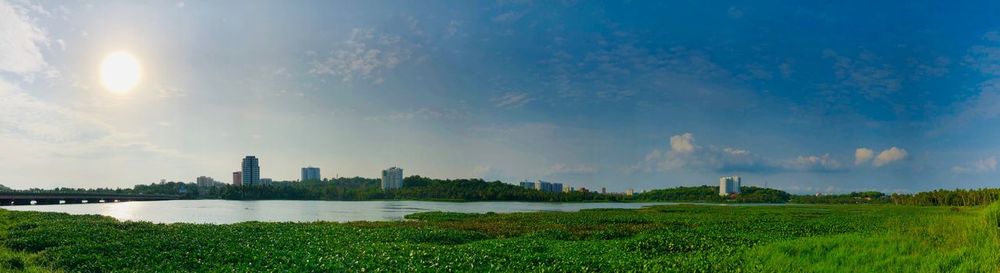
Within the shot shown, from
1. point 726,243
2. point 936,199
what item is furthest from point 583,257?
point 936,199

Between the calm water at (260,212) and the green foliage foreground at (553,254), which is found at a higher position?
the green foliage foreground at (553,254)

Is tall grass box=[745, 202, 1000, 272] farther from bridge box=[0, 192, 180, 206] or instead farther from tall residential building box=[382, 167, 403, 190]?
tall residential building box=[382, 167, 403, 190]

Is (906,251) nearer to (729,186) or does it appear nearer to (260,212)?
(260,212)

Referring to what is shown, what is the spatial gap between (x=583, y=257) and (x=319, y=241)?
12.9 m

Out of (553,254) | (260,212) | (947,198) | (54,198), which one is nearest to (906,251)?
(553,254)

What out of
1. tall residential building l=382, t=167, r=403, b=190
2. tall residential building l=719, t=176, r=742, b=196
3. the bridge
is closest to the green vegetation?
tall residential building l=719, t=176, r=742, b=196

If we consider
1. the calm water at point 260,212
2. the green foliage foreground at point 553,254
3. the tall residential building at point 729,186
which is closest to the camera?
the green foliage foreground at point 553,254

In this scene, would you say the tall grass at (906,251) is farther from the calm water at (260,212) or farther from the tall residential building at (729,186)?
the tall residential building at (729,186)

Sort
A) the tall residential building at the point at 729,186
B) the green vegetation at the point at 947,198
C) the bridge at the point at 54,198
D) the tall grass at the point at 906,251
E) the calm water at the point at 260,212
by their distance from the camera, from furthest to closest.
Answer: the tall residential building at the point at 729,186 < the bridge at the point at 54,198 < the green vegetation at the point at 947,198 < the calm water at the point at 260,212 < the tall grass at the point at 906,251

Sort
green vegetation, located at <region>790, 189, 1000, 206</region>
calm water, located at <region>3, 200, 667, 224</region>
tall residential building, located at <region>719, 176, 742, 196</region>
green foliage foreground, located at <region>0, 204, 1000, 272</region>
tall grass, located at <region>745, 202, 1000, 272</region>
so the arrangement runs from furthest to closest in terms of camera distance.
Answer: tall residential building, located at <region>719, 176, 742, 196</region> → green vegetation, located at <region>790, 189, 1000, 206</region> → calm water, located at <region>3, 200, 667, 224</region> → green foliage foreground, located at <region>0, 204, 1000, 272</region> → tall grass, located at <region>745, 202, 1000, 272</region>

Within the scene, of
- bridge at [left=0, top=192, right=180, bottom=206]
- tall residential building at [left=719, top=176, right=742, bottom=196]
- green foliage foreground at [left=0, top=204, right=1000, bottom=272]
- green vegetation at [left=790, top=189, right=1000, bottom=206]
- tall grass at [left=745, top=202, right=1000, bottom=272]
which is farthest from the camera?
tall residential building at [left=719, top=176, right=742, bottom=196]

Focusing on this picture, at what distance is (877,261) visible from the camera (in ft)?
52.2

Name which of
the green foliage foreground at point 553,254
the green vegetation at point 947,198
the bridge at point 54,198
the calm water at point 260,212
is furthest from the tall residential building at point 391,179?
the green foliage foreground at point 553,254

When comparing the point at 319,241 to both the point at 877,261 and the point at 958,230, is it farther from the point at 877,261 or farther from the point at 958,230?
the point at 958,230
